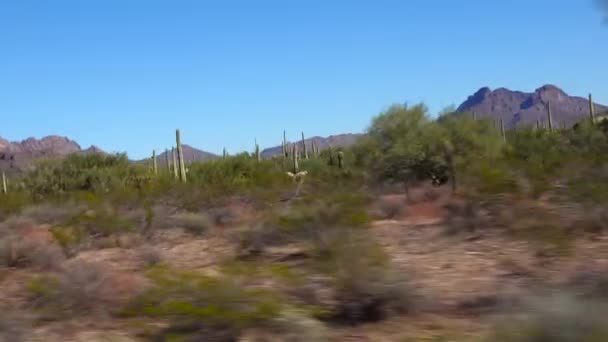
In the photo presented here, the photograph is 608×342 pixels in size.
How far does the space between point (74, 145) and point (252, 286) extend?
5780 inches

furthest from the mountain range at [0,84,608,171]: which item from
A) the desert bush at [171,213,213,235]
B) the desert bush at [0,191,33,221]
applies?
the desert bush at [171,213,213,235]

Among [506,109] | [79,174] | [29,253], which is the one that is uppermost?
[506,109]

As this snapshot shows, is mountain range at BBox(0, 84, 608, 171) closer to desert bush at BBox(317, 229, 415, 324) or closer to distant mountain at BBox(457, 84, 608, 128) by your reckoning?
distant mountain at BBox(457, 84, 608, 128)

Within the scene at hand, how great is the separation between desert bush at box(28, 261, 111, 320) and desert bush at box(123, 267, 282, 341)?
953mm

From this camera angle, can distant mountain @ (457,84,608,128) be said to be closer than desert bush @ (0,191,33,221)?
No

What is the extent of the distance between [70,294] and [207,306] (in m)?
2.47

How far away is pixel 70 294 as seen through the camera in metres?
9.35

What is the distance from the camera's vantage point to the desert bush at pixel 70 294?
9156 mm

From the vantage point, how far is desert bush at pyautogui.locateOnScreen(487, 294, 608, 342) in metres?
5.38

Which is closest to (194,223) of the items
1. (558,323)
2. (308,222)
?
(308,222)

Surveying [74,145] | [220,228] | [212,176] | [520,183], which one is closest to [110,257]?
[220,228]

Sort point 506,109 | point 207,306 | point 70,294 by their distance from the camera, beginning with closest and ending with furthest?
point 207,306, point 70,294, point 506,109

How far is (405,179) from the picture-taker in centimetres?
2478

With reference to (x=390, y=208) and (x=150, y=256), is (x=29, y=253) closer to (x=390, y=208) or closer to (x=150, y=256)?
(x=150, y=256)
